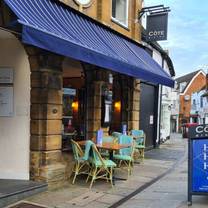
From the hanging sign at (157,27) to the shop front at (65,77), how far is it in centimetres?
209

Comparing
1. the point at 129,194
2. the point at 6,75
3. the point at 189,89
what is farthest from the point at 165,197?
the point at 189,89

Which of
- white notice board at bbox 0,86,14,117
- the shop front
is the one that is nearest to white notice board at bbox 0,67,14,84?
white notice board at bbox 0,86,14,117

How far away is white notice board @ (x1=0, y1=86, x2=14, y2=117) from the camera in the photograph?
28.5 feet

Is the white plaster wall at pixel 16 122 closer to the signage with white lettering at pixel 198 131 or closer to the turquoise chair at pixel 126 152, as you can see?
the turquoise chair at pixel 126 152

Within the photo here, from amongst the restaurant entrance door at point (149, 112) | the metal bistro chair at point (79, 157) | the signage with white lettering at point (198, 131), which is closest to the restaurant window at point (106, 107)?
the metal bistro chair at point (79, 157)

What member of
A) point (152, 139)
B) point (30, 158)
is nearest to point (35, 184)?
point (30, 158)

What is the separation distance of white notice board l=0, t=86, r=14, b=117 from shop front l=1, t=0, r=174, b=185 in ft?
1.22

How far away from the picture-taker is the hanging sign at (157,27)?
14938 mm

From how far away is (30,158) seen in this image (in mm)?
8508

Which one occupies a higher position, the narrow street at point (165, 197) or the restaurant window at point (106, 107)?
the restaurant window at point (106, 107)

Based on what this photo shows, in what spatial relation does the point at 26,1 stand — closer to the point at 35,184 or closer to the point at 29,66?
the point at 29,66

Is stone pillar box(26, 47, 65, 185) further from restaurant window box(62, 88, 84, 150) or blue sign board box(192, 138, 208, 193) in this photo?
blue sign board box(192, 138, 208, 193)

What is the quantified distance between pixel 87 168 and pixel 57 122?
199 centimetres

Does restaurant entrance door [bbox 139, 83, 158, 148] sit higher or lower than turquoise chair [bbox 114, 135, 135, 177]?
higher
